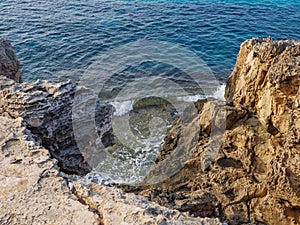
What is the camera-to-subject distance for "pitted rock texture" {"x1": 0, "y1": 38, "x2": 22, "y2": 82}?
26.1 feet

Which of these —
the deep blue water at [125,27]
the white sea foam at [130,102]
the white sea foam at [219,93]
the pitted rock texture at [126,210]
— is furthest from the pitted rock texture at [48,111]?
the deep blue water at [125,27]

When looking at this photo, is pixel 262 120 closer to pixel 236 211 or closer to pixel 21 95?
pixel 236 211

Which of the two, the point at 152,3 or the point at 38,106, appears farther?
the point at 152,3

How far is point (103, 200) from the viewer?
357 centimetres

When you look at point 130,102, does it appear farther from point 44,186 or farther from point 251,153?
point 44,186

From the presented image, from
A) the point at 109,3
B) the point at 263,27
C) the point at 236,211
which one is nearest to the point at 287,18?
the point at 263,27

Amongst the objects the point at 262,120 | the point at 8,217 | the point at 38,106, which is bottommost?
the point at 262,120

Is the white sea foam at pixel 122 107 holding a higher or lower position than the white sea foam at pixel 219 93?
lower

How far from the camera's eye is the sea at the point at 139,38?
1497 centimetres

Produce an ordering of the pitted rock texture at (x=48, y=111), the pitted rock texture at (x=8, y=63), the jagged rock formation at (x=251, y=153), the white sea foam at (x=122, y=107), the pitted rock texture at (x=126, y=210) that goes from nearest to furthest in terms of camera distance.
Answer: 1. the pitted rock texture at (x=126, y=210)
2. the pitted rock texture at (x=48, y=111)
3. the jagged rock formation at (x=251, y=153)
4. the pitted rock texture at (x=8, y=63)
5. the white sea foam at (x=122, y=107)

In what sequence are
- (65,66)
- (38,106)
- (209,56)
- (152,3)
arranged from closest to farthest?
(38,106), (65,66), (209,56), (152,3)

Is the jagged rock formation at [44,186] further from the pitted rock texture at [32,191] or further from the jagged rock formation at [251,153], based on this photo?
the jagged rock formation at [251,153]

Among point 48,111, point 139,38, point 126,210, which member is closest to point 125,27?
point 139,38

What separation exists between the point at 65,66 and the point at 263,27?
1213 centimetres
